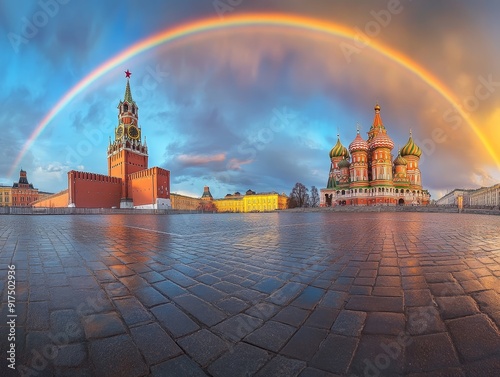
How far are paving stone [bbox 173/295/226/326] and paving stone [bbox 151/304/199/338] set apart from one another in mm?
79

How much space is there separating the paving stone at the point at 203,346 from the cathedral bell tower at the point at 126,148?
7033cm

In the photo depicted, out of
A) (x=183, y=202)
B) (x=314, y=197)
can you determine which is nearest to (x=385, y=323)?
(x=314, y=197)

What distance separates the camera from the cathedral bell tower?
66812 mm

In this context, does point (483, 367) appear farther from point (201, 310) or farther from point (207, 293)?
point (207, 293)

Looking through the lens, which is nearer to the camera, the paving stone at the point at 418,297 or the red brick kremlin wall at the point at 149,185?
the paving stone at the point at 418,297

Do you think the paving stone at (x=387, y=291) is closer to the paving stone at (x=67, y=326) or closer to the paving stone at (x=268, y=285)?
the paving stone at (x=268, y=285)

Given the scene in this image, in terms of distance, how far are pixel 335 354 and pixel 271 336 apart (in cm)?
42

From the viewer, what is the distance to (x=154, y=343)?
1.56 m

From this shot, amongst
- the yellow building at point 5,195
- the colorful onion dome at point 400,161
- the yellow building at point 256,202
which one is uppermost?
the colorful onion dome at point 400,161

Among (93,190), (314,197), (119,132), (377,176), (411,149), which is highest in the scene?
(119,132)

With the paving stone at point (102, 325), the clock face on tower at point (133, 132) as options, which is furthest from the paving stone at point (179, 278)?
the clock face on tower at point (133, 132)

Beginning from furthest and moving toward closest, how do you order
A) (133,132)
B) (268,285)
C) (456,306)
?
(133,132) < (268,285) < (456,306)

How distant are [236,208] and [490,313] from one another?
112516 millimetres

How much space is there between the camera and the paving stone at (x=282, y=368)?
129 cm
